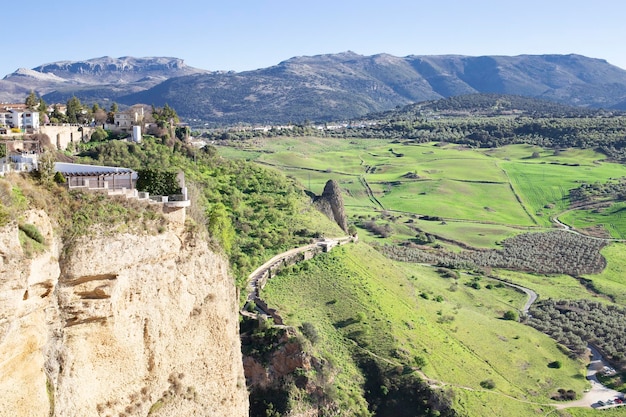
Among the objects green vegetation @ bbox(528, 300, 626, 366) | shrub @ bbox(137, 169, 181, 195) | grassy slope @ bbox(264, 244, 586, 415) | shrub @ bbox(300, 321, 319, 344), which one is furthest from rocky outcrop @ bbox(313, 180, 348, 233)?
shrub @ bbox(137, 169, 181, 195)

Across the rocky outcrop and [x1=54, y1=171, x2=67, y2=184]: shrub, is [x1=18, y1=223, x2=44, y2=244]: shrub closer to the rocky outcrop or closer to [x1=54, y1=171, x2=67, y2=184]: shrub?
[x1=54, y1=171, x2=67, y2=184]: shrub

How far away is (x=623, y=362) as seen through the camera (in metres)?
54.2

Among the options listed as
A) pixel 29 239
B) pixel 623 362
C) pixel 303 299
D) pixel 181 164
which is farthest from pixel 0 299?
pixel 623 362

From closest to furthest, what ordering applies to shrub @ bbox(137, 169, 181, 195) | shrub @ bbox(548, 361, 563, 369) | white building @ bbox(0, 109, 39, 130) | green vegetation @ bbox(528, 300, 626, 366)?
1. shrub @ bbox(137, 169, 181, 195)
2. white building @ bbox(0, 109, 39, 130)
3. shrub @ bbox(548, 361, 563, 369)
4. green vegetation @ bbox(528, 300, 626, 366)

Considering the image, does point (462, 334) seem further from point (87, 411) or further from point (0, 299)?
point (0, 299)

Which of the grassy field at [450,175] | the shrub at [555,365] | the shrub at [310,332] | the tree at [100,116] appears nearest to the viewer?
the shrub at [310,332]

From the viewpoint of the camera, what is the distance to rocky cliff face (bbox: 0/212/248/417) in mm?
16328

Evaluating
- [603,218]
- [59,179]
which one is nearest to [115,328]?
[59,179]

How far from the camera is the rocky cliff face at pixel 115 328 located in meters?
16.3

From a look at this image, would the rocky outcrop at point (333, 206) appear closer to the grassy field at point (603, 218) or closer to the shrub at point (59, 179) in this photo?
the shrub at point (59, 179)

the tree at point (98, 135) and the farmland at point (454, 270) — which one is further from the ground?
the tree at point (98, 135)

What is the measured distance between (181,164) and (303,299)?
16.3m

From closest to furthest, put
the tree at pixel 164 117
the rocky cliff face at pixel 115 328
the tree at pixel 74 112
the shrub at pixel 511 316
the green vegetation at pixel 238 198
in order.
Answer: the rocky cliff face at pixel 115 328 < the green vegetation at pixel 238 198 < the tree at pixel 74 112 < the tree at pixel 164 117 < the shrub at pixel 511 316

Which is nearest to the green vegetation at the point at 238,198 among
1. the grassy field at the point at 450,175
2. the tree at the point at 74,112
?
the tree at the point at 74,112
